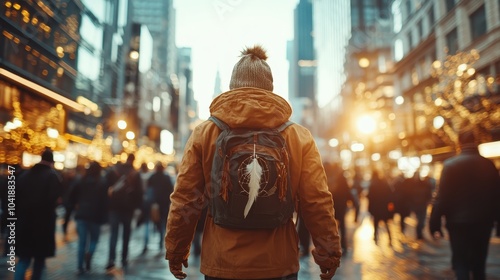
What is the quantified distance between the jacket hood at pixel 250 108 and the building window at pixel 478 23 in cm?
2815

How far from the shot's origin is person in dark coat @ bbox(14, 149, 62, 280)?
5031 mm

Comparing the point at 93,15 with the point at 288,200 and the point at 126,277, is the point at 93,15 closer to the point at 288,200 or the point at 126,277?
the point at 126,277

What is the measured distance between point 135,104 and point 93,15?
3313 cm

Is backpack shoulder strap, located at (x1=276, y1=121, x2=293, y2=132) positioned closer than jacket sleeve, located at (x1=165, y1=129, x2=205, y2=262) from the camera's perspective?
No

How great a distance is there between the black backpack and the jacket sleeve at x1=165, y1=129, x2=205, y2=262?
0.12 meters

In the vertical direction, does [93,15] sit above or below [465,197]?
above

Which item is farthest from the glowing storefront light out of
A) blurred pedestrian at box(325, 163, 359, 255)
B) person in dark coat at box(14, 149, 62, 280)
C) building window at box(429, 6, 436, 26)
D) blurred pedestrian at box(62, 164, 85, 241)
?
person in dark coat at box(14, 149, 62, 280)

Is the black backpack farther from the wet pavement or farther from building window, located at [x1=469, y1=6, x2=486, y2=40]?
building window, located at [x1=469, y1=6, x2=486, y2=40]

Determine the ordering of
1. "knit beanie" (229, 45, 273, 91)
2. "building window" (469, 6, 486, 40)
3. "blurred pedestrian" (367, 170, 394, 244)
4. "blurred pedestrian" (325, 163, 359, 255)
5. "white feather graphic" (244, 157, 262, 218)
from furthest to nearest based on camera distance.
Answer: "building window" (469, 6, 486, 40) → "blurred pedestrian" (367, 170, 394, 244) → "blurred pedestrian" (325, 163, 359, 255) → "knit beanie" (229, 45, 273, 91) → "white feather graphic" (244, 157, 262, 218)

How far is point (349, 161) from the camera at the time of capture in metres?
68.4

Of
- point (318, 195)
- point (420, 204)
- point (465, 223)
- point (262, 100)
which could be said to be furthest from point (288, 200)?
point (420, 204)

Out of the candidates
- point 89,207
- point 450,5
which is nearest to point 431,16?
point 450,5

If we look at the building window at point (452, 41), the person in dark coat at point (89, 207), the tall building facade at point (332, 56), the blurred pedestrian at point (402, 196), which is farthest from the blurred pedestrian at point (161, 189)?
the tall building facade at point (332, 56)

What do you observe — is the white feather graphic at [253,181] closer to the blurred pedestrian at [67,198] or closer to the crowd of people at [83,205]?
the crowd of people at [83,205]
